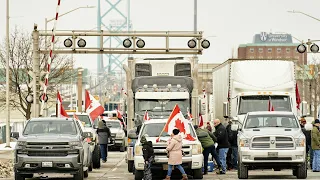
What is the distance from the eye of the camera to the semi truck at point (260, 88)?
36656 mm

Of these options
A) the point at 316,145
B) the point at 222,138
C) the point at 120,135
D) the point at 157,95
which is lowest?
the point at 120,135

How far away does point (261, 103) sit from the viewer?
36.8 m

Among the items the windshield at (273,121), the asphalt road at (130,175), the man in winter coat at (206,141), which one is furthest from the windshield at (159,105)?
the windshield at (273,121)

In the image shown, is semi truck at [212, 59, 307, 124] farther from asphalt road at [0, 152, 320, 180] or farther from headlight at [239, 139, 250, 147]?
headlight at [239, 139, 250, 147]

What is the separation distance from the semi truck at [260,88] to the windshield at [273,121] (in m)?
6.78

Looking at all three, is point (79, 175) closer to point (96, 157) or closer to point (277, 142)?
point (277, 142)

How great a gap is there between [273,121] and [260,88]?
8150 mm

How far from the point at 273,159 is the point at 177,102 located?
7.26 metres

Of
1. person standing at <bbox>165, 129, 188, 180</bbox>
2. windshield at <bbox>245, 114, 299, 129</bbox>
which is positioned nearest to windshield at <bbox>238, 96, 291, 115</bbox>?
windshield at <bbox>245, 114, 299, 129</bbox>

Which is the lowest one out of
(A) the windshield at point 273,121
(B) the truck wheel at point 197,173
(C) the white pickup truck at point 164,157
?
(B) the truck wheel at point 197,173

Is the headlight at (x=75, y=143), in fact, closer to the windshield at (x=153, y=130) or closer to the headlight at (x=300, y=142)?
the windshield at (x=153, y=130)

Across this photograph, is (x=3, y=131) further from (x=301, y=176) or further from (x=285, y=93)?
(x=301, y=176)

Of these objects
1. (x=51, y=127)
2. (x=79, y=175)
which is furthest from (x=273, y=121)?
(x=51, y=127)

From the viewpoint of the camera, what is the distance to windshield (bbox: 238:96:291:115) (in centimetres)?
3653
